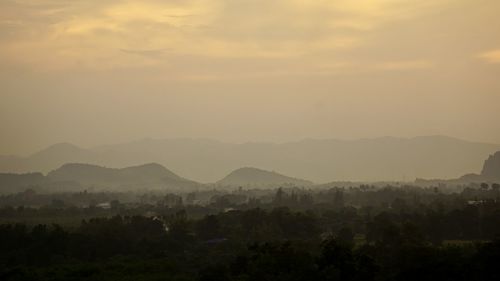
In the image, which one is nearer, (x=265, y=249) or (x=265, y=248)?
(x=265, y=249)

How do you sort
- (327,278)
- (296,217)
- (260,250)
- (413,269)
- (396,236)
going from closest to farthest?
(327,278) → (413,269) → (260,250) → (396,236) → (296,217)

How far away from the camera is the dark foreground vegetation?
25.7 metres

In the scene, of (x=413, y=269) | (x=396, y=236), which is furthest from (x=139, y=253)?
(x=413, y=269)

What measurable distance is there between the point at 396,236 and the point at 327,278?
1325 cm

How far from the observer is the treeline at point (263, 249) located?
1010 inches

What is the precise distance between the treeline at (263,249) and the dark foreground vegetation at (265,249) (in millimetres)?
64

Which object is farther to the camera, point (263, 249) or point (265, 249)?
point (263, 249)

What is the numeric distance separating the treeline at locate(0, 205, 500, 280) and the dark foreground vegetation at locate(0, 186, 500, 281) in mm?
64

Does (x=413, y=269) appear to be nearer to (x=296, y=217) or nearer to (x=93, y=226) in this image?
(x=296, y=217)

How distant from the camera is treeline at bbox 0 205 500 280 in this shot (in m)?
25.7

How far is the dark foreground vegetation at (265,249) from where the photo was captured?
25.7 meters

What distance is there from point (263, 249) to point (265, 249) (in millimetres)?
202

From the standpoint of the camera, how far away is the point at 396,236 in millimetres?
35656

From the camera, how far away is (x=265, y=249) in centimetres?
2808
